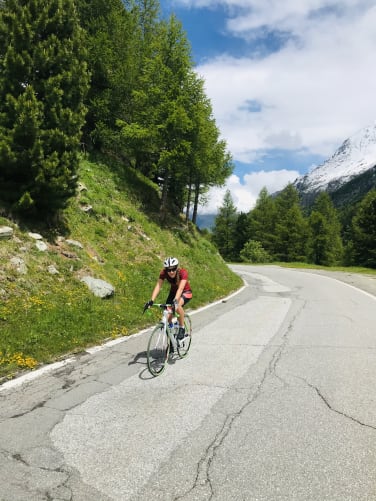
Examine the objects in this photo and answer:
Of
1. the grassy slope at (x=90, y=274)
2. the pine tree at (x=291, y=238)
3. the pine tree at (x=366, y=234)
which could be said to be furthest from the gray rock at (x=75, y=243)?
the pine tree at (x=291, y=238)

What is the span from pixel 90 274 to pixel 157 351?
5520mm

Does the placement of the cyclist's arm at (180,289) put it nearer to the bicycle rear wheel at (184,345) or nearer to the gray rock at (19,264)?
the bicycle rear wheel at (184,345)

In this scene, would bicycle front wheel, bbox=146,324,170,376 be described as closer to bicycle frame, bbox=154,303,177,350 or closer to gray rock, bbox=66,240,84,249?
bicycle frame, bbox=154,303,177,350

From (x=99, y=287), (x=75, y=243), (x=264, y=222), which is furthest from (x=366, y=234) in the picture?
(x=99, y=287)

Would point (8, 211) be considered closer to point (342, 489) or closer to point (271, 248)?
point (342, 489)

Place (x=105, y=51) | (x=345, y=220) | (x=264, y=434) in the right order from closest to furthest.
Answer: (x=264, y=434) < (x=105, y=51) < (x=345, y=220)

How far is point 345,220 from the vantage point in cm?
13700

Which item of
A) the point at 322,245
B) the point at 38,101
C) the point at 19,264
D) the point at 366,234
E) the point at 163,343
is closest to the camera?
the point at 163,343

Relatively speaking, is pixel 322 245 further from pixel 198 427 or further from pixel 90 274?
pixel 198 427

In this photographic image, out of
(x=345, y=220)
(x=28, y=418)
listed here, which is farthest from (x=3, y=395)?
(x=345, y=220)

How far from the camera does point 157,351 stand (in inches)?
271

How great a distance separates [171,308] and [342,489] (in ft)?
14.6

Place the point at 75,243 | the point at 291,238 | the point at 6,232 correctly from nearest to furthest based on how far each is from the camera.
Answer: the point at 6,232, the point at 75,243, the point at 291,238

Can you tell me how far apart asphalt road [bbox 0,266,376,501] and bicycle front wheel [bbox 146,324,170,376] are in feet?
0.69
